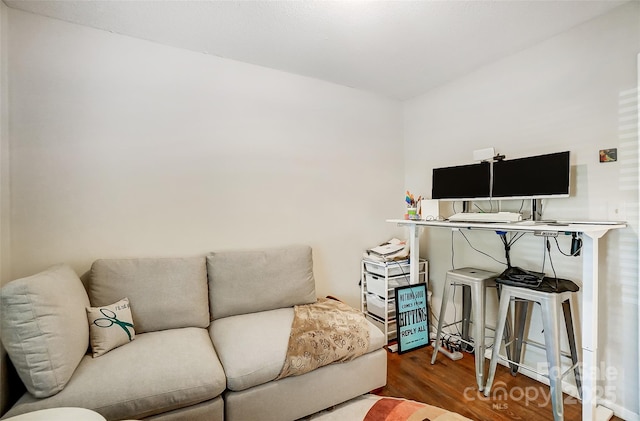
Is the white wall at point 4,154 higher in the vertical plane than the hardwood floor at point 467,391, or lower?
higher

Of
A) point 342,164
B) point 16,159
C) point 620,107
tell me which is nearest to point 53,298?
point 16,159

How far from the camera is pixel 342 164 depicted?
2.84 metres

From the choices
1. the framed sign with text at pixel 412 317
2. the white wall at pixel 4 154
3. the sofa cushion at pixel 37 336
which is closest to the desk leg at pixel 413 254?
the framed sign with text at pixel 412 317

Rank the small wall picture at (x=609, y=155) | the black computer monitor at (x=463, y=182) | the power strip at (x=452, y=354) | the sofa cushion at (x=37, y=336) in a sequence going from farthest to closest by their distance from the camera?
the power strip at (x=452, y=354) < the black computer monitor at (x=463, y=182) < the small wall picture at (x=609, y=155) < the sofa cushion at (x=37, y=336)

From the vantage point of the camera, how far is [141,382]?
1.33 m

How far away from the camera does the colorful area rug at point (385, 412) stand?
167 centimetres

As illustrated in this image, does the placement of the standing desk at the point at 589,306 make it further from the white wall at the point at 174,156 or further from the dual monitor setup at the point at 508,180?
the white wall at the point at 174,156

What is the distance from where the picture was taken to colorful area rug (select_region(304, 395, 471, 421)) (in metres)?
1.67

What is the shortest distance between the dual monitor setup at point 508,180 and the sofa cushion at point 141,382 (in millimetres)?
2177

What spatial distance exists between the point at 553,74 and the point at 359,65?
1.39m

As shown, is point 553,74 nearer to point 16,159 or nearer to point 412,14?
point 412,14

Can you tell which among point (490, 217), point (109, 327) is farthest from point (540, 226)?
point (109, 327)

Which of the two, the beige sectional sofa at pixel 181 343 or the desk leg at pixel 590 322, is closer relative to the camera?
the beige sectional sofa at pixel 181 343

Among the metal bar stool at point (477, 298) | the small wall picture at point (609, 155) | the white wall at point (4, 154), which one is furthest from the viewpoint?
the metal bar stool at point (477, 298)
